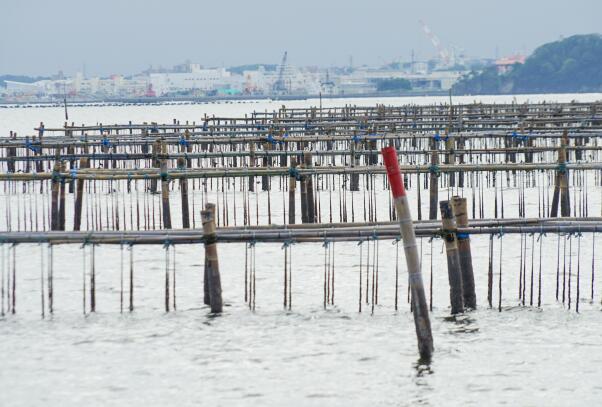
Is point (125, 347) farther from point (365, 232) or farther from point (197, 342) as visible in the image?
point (365, 232)

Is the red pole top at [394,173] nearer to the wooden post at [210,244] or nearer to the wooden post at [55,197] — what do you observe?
the wooden post at [210,244]

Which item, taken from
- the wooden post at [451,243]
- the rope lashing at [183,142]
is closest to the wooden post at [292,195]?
the wooden post at [451,243]

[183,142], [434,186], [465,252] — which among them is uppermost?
[183,142]

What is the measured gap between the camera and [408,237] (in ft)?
55.4

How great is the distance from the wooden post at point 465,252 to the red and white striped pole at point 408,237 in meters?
2.38

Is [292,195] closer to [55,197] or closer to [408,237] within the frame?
[55,197]

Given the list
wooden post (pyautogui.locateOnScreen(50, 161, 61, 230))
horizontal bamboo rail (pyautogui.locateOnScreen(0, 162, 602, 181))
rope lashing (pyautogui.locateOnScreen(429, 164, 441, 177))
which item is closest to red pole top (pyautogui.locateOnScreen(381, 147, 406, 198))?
horizontal bamboo rail (pyautogui.locateOnScreen(0, 162, 602, 181))

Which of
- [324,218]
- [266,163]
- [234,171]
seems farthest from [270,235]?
[266,163]

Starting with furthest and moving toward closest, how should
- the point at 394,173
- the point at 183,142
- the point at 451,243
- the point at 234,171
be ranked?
the point at 183,142 < the point at 234,171 < the point at 451,243 < the point at 394,173

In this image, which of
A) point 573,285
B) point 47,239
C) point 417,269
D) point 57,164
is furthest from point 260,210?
point 417,269

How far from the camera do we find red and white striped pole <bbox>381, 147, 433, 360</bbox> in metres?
16.7

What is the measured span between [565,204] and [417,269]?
14.2 metres

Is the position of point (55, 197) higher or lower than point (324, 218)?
higher

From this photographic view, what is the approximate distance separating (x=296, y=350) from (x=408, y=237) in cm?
332
